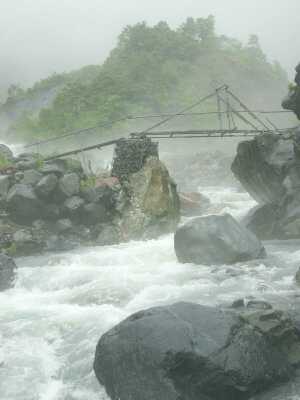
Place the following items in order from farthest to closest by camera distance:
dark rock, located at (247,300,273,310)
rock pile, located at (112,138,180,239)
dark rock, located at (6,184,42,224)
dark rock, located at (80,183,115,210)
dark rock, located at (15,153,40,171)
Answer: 1. dark rock, located at (15,153,40,171)
2. dark rock, located at (80,183,115,210)
3. rock pile, located at (112,138,180,239)
4. dark rock, located at (6,184,42,224)
5. dark rock, located at (247,300,273,310)

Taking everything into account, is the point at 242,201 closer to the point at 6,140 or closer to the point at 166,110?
the point at 166,110

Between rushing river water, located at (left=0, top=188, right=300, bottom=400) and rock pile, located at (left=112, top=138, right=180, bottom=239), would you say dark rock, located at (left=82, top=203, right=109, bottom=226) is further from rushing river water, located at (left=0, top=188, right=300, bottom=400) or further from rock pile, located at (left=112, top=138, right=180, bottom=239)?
rushing river water, located at (left=0, top=188, right=300, bottom=400)

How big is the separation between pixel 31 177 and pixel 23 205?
160 cm

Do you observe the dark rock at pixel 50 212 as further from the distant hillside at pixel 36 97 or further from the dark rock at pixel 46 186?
the distant hillside at pixel 36 97

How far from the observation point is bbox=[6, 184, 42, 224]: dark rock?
20891 mm

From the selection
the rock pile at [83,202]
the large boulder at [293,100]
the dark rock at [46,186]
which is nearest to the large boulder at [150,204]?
the rock pile at [83,202]

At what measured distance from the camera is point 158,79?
7425cm

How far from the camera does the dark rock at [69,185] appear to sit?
2159 centimetres

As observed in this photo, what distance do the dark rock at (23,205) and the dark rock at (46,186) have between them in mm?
294

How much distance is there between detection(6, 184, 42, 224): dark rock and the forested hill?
1870 inches

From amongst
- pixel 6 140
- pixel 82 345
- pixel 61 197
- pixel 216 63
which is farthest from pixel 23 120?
pixel 82 345

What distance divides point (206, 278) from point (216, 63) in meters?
73.1

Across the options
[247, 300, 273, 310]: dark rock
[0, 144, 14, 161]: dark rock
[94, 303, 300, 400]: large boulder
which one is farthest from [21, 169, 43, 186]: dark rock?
[94, 303, 300, 400]: large boulder

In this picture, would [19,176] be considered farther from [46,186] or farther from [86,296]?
[86,296]
